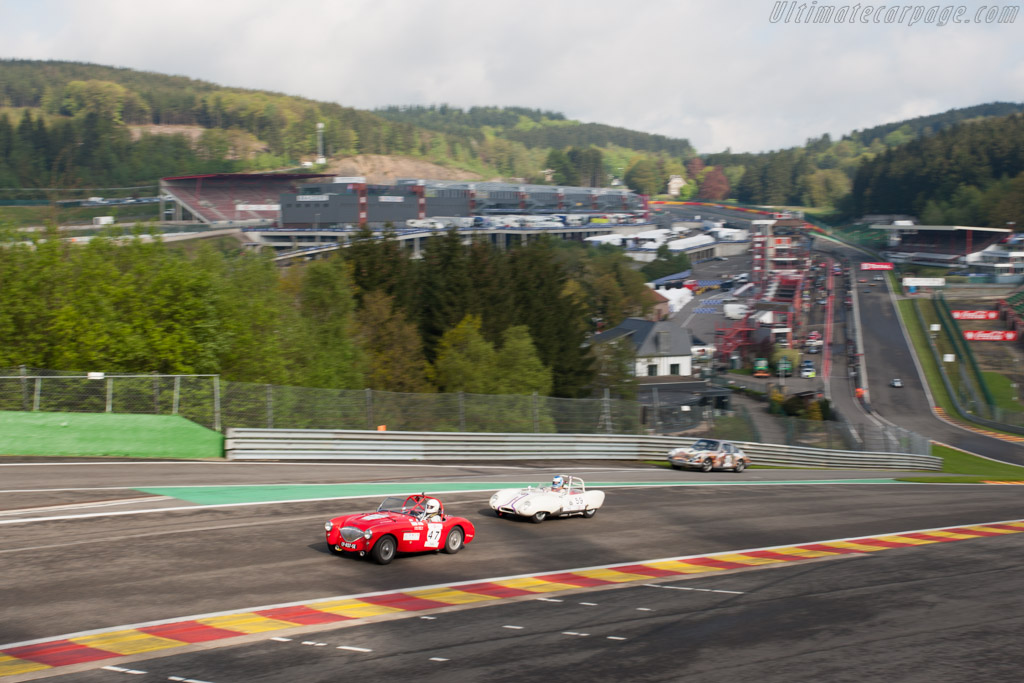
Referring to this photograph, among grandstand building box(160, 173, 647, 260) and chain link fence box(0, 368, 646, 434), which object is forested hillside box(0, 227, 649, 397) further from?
grandstand building box(160, 173, 647, 260)

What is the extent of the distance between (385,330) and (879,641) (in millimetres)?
37387

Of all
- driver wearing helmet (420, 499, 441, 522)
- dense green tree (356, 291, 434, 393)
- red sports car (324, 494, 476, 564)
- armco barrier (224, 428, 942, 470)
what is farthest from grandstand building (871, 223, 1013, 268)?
driver wearing helmet (420, 499, 441, 522)

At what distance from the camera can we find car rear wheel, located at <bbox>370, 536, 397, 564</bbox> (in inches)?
585

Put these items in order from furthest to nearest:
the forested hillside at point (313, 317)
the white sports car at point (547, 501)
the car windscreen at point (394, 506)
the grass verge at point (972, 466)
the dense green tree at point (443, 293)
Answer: the dense green tree at point (443, 293)
the grass verge at point (972, 466)
the forested hillside at point (313, 317)
the white sports car at point (547, 501)
the car windscreen at point (394, 506)

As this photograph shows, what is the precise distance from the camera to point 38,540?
1498cm

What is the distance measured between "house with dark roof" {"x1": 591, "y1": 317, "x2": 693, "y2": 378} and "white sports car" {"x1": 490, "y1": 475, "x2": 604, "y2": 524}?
63068 mm

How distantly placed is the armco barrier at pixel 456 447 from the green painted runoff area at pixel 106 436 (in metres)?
0.93

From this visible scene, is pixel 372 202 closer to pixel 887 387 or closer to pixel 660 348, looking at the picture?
pixel 660 348

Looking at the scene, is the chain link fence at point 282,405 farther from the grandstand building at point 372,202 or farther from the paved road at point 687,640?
the grandstand building at point 372,202

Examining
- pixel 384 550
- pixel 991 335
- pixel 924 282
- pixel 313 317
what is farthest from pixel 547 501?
pixel 924 282

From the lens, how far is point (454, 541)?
53.0 feet

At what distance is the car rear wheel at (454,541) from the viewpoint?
16.0 metres

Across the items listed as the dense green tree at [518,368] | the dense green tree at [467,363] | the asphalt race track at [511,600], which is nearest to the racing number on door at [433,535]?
the asphalt race track at [511,600]

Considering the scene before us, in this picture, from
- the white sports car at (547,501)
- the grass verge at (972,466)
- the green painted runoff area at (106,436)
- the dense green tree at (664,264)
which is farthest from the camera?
the dense green tree at (664,264)
